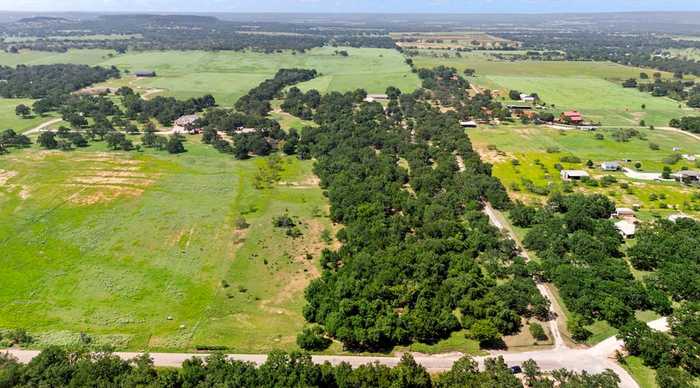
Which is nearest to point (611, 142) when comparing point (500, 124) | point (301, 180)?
point (500, 124)

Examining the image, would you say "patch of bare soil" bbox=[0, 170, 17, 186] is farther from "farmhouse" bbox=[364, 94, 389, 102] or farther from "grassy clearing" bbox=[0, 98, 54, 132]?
"farmhouse" bbox=[364, 94, 389, 102]

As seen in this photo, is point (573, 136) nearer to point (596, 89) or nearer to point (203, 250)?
point (596, 89)

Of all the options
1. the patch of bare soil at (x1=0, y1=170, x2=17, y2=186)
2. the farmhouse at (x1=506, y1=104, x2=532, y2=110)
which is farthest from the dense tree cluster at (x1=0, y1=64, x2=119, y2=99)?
the farmhouse at (x1=506, y1=104, x2=532, y2=110)

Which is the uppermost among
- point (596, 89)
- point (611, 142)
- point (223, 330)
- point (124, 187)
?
point (596, 89)

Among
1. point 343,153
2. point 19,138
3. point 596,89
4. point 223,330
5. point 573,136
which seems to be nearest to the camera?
point 223,330

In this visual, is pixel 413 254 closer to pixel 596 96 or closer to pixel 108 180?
pixel 108 180
